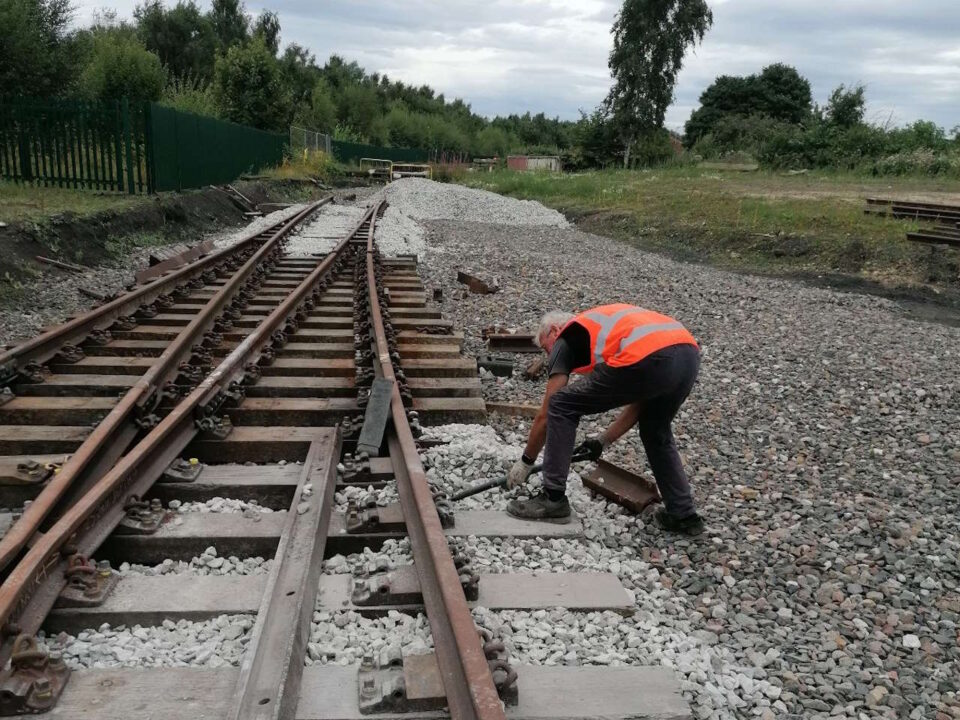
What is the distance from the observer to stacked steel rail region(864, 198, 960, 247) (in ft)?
43.9

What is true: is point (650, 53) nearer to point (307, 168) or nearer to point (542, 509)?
point (307, 168)

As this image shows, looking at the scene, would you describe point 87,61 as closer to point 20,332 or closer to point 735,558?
point 20,332

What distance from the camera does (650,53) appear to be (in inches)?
1873

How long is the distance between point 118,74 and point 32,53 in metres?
4.72

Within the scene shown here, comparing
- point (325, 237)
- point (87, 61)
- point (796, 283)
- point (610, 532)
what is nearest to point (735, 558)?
point (610, 532)

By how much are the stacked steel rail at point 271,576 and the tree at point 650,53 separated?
151 feet

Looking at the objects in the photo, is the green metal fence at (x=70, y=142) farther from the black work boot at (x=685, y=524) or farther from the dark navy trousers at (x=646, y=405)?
the black work boot at (x=685, y=524)

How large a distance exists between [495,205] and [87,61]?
14.1 m

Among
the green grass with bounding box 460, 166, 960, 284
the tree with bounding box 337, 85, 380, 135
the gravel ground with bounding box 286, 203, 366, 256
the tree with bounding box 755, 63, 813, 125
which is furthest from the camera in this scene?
the tree with bounding box 755, 63, 813, 125

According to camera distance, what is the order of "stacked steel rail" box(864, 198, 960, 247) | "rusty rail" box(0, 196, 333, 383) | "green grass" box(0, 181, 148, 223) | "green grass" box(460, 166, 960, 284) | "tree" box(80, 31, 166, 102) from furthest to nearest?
"tree" box(80, 31, 166, 102) < "green grass" box(460, 166, 960, 284) < "stacked steel rail" box(864, 198, 960, 247) < "green grass" box(0, 181, 148, 223) < "rusty rail" box(0, 196, 333, 383)

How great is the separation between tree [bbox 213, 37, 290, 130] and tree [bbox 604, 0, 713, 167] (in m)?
22.4

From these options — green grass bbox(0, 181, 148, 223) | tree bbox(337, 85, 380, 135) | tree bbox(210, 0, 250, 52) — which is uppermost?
tree bbox(210, 0, 250, 52)

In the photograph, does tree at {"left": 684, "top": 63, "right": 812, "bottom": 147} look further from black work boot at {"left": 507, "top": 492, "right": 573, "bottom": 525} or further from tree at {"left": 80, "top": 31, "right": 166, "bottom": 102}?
black work boot at {"left": 507, "top": 492, "right": 573, "bottom": 525}

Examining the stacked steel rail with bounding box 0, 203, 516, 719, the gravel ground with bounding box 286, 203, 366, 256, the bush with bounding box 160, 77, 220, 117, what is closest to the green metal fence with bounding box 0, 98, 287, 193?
the gravel ground with bounding box 286, 203, 366, 256
